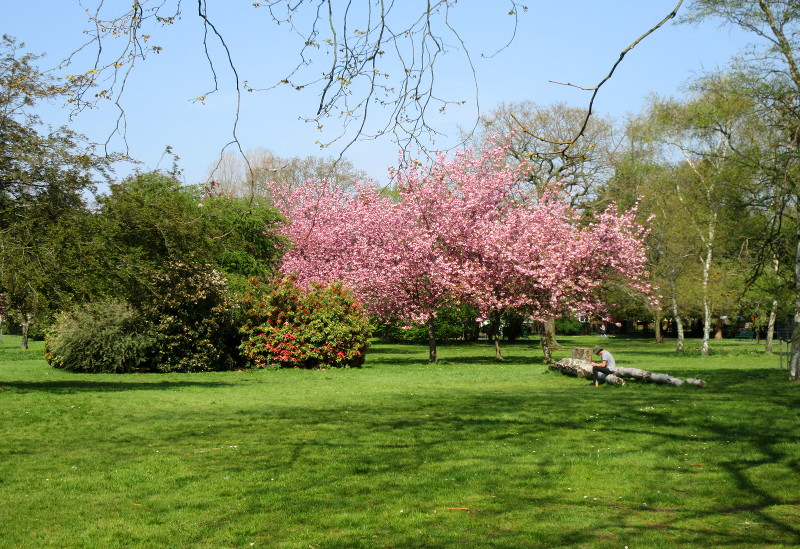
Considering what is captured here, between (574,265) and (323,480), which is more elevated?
(574,265)

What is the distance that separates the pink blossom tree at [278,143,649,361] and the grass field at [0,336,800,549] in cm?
1281

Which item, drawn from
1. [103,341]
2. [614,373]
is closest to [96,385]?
[103,341]

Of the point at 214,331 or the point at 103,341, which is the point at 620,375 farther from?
the point at 103,341

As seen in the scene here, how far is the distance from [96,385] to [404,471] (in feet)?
44.5

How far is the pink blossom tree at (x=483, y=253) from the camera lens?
2895cm

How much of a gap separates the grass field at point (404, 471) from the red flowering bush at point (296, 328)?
32.0 feet

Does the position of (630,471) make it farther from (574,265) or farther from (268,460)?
(574,265)

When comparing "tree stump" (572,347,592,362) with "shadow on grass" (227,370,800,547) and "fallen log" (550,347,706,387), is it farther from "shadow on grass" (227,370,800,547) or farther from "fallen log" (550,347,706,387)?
"shadow on grass" (227,370,800,547)

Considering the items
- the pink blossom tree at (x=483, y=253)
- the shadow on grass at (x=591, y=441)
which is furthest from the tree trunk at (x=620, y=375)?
the pink blossom tree at (x=483, y=253)

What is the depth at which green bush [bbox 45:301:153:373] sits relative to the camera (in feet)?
77.5

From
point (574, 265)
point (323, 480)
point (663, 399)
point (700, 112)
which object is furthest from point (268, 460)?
point (574, 265)

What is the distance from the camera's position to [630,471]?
26.8 feet

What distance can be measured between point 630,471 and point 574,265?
21.9m

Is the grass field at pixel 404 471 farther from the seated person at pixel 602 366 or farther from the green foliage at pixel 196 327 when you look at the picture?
the green foliage at pixel 196 327
